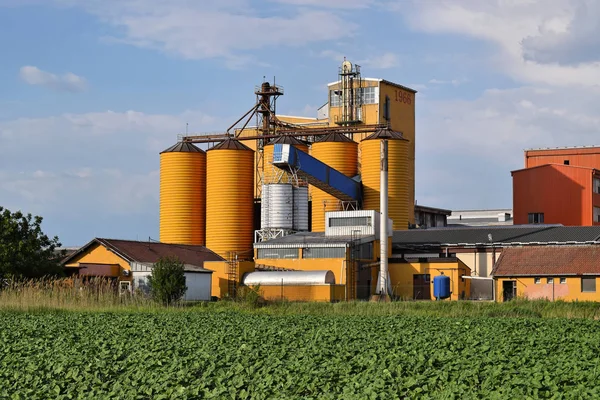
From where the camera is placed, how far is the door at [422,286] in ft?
169

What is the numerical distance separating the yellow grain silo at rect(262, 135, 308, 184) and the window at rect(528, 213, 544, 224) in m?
18.8

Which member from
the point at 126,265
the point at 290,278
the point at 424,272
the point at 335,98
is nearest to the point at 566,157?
the point at 335,98

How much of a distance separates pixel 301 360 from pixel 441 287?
113 ft

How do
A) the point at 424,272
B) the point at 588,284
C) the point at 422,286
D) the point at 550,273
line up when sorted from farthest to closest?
the point at 424,272, the point at 422,286, the point at 550,273, the point at 588,284

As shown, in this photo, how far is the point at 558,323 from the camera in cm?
2383

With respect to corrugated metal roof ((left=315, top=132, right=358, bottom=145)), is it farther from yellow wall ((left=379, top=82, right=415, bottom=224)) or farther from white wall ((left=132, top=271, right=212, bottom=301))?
white wall ((left=132, top=271, right=212, bottom=301))

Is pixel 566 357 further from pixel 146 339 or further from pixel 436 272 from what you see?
pixel 436 272

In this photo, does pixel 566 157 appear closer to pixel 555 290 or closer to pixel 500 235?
pixel 500 235

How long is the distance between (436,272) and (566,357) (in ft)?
117

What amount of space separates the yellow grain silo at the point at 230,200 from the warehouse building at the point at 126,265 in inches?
270

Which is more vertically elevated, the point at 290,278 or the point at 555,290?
the point at 290,278

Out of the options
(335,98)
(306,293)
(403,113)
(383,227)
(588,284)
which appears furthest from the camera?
(403,113)

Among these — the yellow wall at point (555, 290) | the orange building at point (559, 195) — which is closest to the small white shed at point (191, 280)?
the yellow wall at point (555, 290)

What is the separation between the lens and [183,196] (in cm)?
6175
